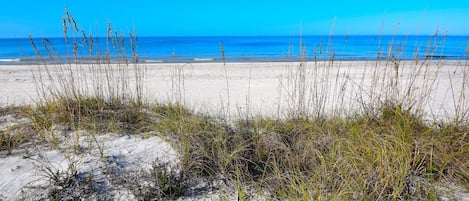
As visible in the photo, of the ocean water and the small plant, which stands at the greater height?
the ocean water

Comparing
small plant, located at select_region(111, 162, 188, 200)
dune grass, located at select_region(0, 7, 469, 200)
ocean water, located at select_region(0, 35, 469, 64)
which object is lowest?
small plant, located at select_region(111, 162, 188, 200)

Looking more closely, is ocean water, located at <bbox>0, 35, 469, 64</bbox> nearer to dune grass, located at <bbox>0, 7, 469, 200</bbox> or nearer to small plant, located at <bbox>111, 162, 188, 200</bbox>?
dune grass, located at <bbox>0, 7, 469, 200</bbox>

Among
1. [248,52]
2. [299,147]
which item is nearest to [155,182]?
[299,147]

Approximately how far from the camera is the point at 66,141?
8.48 ft

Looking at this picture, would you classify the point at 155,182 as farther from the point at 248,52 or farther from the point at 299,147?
the point at 248,52

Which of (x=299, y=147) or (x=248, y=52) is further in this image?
(x=248, y=52)

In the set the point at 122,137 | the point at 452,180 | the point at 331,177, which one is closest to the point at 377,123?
the point at 452,180

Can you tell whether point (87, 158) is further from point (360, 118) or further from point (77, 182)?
point (360, 118)

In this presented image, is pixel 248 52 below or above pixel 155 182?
above

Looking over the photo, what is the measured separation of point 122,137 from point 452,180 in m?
2.84

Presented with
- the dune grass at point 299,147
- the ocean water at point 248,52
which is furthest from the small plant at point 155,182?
the ocean water at point 248,52

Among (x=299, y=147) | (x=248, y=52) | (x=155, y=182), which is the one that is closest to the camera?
(x=155, y=182)

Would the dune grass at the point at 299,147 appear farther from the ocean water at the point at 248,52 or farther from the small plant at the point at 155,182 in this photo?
the ocean water at the point at 248,52

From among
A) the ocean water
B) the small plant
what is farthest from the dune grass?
the ocean water
